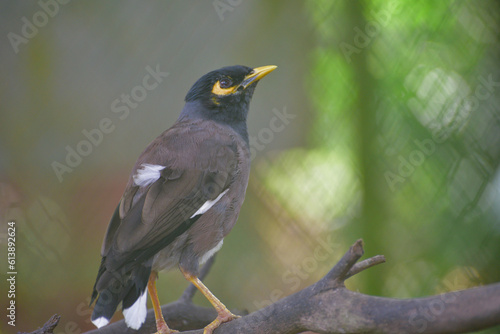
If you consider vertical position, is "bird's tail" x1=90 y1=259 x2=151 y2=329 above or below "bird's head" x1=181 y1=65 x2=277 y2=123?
below

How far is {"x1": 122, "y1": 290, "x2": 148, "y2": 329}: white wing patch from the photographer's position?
27.8 inches

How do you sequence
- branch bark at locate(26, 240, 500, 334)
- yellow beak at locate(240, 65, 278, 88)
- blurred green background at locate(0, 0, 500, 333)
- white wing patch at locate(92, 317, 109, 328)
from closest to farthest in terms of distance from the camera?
1. branch bark at locate(26, 240, 500, 334)
2. white wing patch at locate(92, 317, 109, 328)
3. yellow beak at locate(240, 65, 278, 88)
4. blurred green background at locate(0, 0, 500, 333)

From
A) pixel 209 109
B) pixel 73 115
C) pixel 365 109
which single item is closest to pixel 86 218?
pixel 73 115

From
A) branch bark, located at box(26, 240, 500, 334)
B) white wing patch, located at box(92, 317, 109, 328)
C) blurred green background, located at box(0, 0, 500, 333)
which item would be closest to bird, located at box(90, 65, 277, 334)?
white wing patch, located at box(92, 317, 109, 328)

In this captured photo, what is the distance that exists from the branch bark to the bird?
15 cm

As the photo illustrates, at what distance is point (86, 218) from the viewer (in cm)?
123

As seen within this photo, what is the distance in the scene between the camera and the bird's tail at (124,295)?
27.5 inches

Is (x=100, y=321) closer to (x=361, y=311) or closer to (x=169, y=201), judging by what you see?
(x=169, y=201)

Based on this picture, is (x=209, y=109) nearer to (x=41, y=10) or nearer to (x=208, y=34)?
(x=208, y=34)

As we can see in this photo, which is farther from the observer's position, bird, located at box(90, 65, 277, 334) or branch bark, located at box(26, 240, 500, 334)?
bird, located at box(90, 65, 277, 334)

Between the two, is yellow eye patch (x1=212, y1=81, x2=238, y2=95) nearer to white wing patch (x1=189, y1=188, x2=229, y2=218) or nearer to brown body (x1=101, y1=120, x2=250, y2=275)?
brown body (x1=101, y1=120, x2=250, y2=275)

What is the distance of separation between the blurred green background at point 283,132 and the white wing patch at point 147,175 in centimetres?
45

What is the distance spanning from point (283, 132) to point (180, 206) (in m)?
0.58

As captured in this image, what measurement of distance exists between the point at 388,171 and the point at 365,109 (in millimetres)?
166
